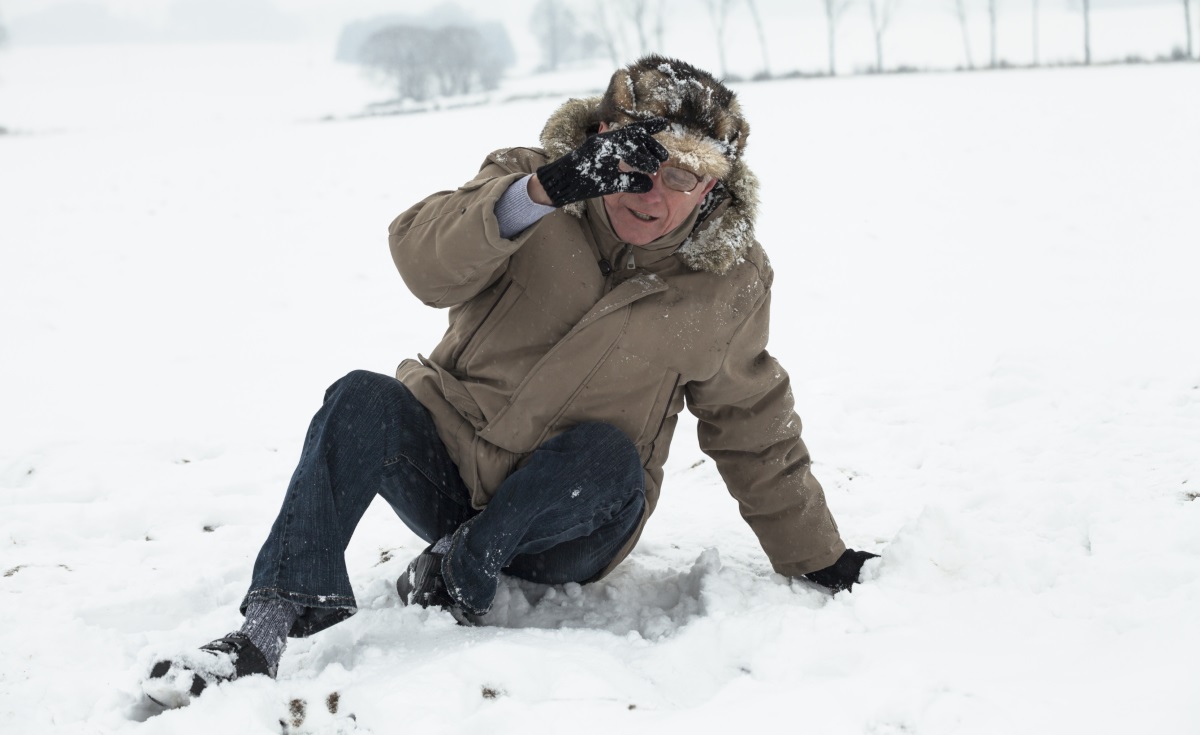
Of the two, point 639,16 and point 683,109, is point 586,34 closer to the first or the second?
point 639,16

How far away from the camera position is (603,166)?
1.62 m

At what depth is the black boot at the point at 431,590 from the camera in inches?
78.8

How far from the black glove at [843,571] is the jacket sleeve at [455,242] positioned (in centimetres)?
104

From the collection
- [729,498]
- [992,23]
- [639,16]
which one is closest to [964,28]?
[992,23]

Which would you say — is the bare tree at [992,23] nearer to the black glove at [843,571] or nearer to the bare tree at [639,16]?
the bare tree at [639,16]

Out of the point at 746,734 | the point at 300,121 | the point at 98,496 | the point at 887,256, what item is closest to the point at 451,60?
the point at 300,121

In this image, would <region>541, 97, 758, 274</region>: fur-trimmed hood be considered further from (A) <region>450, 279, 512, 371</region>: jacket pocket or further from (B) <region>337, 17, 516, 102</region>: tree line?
(B) <region>337, 17, 516, 102</region>: tree line

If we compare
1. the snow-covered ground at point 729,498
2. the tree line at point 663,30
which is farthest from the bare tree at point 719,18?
the snow-covered ground at point 729,498

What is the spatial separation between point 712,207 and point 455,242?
59 cm

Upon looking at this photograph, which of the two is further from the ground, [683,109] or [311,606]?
[683,109]

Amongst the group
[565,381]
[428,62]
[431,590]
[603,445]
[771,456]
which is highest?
[428,62]

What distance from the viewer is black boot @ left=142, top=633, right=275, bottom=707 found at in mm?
1506

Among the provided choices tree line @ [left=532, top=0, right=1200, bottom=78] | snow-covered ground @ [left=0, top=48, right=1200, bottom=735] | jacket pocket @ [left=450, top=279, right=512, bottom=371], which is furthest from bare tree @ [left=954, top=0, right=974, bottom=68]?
jacket pocket @ [left=450, top=279, right=512, bottom=371]

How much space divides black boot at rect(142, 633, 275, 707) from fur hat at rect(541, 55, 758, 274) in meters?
1.08
